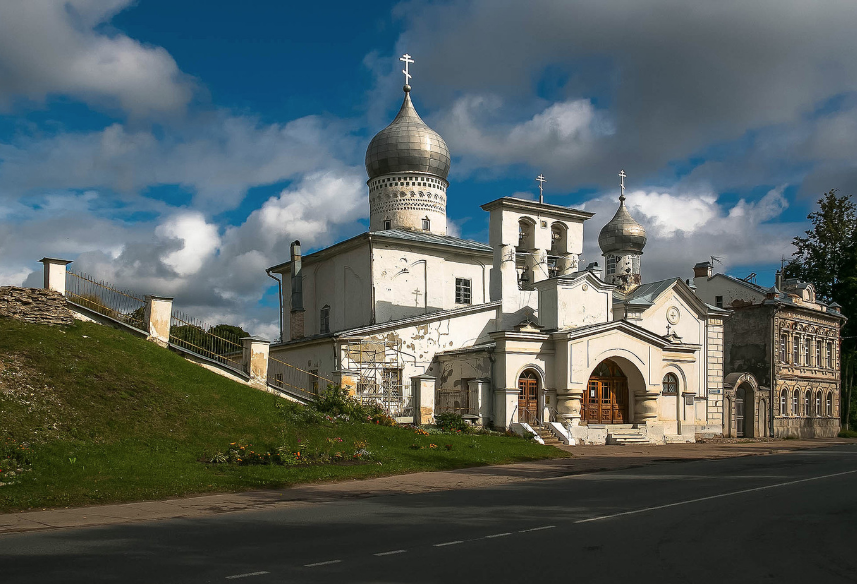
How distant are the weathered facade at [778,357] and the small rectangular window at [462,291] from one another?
44.0 ft

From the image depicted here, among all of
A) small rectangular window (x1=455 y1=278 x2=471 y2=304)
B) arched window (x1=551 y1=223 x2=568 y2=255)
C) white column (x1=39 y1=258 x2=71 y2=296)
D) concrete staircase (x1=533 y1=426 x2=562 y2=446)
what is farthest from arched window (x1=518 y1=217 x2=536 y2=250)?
white column (x1=39 y1=258 x2=71 y2=296)

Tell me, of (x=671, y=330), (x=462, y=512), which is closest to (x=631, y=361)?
(x=671, y=330)

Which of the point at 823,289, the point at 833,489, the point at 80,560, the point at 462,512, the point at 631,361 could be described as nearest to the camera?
the point at 80,560

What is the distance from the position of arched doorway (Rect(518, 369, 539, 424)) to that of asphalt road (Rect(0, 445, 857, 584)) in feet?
45.8

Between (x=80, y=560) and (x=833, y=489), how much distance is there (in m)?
13.7

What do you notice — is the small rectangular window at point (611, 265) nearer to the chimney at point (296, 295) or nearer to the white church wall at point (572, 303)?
the white church wall at point (572, 303)

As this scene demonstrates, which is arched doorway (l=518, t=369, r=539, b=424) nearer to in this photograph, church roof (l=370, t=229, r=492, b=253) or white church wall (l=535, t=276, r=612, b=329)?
white church wall (l=535, t=276, r=612, b=329)

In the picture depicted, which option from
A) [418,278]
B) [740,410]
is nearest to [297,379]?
[418,278]

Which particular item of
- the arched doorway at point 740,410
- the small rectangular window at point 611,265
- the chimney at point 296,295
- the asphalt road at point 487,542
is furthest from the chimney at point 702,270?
the asphalt road at point 487,542

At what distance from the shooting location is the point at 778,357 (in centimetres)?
4094

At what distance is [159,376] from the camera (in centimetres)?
1995

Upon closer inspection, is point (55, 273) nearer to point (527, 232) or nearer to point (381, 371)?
point (381, 371)

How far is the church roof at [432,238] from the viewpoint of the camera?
33.6m

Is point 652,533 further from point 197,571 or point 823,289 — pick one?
point 823,289
